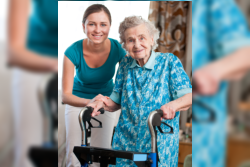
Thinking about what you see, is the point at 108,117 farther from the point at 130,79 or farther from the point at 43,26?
the point at 43,26

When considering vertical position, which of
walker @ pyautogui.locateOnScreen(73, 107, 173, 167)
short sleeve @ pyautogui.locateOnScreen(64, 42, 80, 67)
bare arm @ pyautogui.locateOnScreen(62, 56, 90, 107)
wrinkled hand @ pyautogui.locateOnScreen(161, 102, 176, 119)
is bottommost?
walker @ pyautogui.locateOnScreen(73, 107, 173, 167)

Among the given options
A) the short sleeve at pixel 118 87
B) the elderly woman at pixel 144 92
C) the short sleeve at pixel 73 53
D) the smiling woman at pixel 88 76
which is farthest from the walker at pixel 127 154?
the short sleeve at pixel 73 53

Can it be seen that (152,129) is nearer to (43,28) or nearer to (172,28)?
(43,28)

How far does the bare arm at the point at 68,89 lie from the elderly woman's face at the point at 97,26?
0.70 ft

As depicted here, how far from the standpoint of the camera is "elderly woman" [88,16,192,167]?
37.9 inches

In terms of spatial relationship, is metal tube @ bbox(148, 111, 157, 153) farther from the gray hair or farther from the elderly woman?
the gray hair

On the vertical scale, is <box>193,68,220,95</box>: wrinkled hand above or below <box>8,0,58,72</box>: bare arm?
below

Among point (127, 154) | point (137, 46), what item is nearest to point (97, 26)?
point (137, 46)

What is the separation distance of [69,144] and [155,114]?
0.74 m

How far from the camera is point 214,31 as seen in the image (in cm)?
27

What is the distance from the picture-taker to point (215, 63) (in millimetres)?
264

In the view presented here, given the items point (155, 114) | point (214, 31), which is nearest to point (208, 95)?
point (214, 31)

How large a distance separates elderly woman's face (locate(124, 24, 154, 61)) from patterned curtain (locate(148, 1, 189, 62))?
106 cm

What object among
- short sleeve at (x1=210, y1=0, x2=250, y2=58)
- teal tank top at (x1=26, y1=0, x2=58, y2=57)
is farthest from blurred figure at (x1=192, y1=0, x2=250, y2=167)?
teal tank top at (x1=26, y1=0, x2=58, y2=57)
